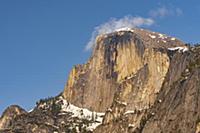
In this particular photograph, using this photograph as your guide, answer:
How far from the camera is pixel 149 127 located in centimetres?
18462

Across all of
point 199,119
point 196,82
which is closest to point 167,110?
point 196,82

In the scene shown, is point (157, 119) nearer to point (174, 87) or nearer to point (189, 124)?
point (174, 87)

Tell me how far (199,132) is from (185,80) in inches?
1489

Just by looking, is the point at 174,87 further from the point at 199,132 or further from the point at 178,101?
the point at 199,132

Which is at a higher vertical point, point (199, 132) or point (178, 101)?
point (178, 101)

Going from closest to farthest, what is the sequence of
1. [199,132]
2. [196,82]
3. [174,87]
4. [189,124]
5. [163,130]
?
[199,132], [189,124], [196,82], [163,130], [174,87]

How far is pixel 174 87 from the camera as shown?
583 feet

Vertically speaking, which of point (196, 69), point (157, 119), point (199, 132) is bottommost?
point (199, 132)

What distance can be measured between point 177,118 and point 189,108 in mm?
7948

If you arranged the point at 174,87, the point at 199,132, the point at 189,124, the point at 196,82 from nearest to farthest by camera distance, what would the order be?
1. the point at 199,132
2. the point at 189,124
3. the point at 196,82
4. the point at 174,87

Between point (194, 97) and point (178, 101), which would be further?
point (178, 101)

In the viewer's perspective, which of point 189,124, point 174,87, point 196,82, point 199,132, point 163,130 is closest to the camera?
point 199,132

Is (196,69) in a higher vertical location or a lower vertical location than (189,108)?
higher

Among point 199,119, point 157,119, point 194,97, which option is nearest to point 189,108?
point 194,97
